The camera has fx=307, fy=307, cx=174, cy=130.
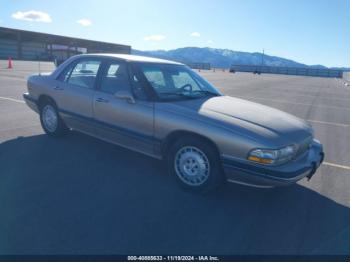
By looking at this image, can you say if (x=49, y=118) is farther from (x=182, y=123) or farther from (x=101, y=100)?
(x=182, y=123)

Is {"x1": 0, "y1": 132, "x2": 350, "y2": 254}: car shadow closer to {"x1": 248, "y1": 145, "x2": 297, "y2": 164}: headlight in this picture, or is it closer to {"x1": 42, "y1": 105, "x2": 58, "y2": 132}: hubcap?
{"x1": 248, "y1": 145, "x2": 297, "y2": 164}: headlight

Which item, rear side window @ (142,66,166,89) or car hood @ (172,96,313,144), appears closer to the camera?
car hood @ (172,96,313,144)

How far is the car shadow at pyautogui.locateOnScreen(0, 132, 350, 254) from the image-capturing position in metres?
2.93

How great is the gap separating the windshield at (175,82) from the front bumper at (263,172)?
1.40 metres

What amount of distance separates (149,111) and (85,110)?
143 cm

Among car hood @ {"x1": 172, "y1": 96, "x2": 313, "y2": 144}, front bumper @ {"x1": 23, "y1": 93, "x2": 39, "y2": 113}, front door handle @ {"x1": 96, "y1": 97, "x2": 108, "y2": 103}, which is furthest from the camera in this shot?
front bumper @ {"x1": 23, "y1": 93, "x2": 39, "y2": 113}

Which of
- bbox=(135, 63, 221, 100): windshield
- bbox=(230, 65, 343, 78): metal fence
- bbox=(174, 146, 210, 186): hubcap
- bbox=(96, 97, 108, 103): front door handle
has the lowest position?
bbox=(174, 146, 210, 186): hubcap

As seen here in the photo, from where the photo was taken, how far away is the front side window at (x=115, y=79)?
182 inches

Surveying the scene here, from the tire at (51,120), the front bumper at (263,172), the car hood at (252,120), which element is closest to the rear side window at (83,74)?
the tire at (51,120)

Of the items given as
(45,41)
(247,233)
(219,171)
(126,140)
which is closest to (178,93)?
(126,140)

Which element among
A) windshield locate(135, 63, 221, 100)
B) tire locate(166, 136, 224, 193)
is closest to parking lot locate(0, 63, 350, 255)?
tire locate(166, 136, 224, 193)

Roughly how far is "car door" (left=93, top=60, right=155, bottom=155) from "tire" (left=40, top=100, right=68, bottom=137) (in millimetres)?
1212

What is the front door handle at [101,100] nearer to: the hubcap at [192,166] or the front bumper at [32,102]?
the hubcap at [192,166]

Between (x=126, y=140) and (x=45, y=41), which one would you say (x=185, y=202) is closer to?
(x=126, y=140)
